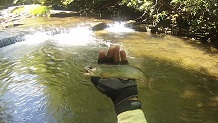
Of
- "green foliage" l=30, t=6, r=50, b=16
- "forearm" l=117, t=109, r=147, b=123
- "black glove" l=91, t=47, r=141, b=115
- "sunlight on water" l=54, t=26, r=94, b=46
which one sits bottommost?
"sunlight on water" l=54, t=26, r=94, b=46

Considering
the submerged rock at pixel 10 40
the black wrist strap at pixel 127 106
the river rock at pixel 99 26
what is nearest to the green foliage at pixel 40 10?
the river rock at pixel 99 26

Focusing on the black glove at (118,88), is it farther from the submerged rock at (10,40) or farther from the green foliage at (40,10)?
the green foliage at (40,10)

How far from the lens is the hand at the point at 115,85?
133cm

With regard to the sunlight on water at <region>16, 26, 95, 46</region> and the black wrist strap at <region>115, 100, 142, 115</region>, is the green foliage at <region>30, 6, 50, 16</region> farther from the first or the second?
the black wrist strap at <region>115, 100, 142, 115</region>

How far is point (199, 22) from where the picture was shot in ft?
29.9

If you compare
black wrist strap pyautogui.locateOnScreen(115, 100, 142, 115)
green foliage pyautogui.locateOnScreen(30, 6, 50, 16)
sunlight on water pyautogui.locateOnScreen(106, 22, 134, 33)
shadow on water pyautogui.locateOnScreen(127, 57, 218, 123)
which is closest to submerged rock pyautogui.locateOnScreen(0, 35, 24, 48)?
sunlight on water pyautogui.locateOnScreen(106, 22, 134, 33)

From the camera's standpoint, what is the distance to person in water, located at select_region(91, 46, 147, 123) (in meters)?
1.26

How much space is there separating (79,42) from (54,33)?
1.81 meters

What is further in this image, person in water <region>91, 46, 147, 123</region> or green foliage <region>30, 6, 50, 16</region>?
green foliage <region>30, 6, 50, 16</region>

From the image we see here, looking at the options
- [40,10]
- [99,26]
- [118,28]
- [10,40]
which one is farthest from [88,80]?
[40,10]

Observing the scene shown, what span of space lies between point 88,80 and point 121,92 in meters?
5.19

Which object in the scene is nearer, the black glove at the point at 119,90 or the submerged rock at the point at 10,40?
the black glove at the point at 119,90

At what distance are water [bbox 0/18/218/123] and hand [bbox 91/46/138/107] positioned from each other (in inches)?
132

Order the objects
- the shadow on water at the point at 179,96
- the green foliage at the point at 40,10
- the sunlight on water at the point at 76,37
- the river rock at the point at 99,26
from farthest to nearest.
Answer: the green foliage at the point at 40,10, the river rock at the point at 99,26, the sunlight on water at the point at 76,37, the shadow on water at the point at 179,96
